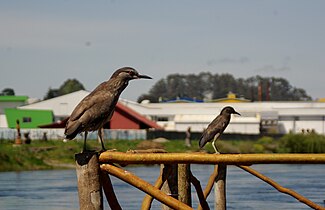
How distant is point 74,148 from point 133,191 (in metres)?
22.3

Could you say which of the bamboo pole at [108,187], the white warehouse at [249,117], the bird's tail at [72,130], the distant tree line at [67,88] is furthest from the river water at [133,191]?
the distant tree line at [67,88]

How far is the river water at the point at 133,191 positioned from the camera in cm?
A: 2845

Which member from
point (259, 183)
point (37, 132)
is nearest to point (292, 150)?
point (37, 132)

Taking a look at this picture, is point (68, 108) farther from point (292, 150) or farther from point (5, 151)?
point (5, 151)

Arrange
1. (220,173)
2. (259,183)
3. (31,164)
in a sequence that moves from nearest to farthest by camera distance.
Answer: (220,173)
(259,183)
(31,164)

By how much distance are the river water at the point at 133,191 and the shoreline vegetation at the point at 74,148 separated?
3.87m

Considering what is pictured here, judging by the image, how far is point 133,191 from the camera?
1340 inches

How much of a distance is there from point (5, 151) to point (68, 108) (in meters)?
50.6

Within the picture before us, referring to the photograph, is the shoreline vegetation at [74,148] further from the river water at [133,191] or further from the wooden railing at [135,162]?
the wooden railing at [135,162]

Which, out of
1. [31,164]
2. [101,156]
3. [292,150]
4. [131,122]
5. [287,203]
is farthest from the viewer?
[131,122]

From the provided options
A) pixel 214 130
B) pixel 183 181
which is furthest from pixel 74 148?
pixel 183 181

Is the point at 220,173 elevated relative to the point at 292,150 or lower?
elevated

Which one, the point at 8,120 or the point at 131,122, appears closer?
the point at 131,122

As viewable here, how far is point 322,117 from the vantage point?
338 ft
